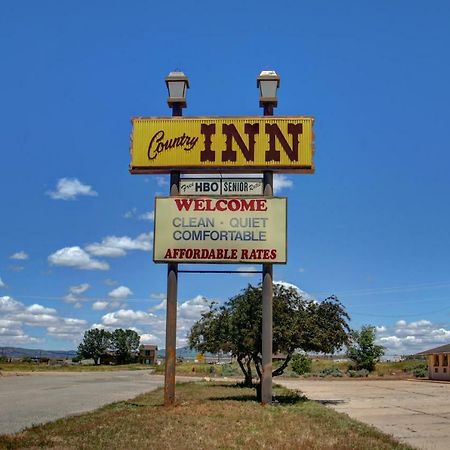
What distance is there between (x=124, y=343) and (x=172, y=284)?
10690 centimetres

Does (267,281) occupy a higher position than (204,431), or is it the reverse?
(267,281)

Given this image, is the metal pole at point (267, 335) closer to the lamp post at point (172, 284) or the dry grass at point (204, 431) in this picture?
the dry grass at point (204, 431)

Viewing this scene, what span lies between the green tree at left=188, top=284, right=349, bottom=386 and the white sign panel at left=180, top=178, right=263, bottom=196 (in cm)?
518

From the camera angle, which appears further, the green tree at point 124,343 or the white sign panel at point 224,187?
the green tree at point 124,343

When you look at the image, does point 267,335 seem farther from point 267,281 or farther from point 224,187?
point 224,187

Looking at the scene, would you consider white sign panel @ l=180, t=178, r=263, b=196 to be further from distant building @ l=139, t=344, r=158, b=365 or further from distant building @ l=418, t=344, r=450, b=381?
distant building @ l=139, t=344, r=158, b=365

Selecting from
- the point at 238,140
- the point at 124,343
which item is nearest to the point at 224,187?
the point at 238,140

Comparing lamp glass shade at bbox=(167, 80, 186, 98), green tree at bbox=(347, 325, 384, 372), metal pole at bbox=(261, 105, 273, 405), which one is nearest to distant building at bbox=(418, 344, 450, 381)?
green tree at bbox=(347, 325, 384, 372)

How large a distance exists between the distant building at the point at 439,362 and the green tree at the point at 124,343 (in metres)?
78.4

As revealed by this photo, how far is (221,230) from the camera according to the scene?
1777 cm

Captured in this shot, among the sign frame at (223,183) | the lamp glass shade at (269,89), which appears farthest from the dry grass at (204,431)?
the lamp glass shade at (269,89)

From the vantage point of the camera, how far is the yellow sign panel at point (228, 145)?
17984 millimetres

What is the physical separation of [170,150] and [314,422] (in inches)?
339

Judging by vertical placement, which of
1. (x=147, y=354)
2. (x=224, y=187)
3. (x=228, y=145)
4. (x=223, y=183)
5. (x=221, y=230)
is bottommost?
(x=147, y=354)
